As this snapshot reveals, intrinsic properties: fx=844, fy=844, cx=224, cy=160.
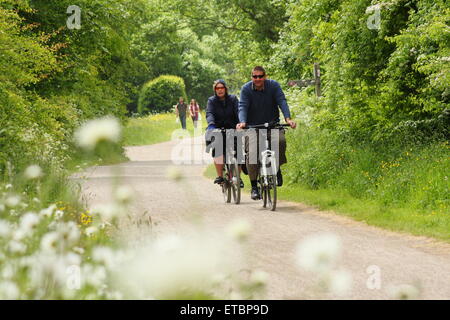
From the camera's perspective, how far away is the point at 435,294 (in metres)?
6.32

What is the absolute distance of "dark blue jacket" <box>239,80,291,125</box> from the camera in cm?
1255

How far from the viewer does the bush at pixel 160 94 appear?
5709 cm

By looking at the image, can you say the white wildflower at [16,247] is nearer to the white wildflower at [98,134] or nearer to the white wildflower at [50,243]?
the white wildflower at [50,243]

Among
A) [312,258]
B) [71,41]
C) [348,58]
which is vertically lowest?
[312,258]

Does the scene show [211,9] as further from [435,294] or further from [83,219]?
[435,294]

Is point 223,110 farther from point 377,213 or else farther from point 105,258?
point 105,258

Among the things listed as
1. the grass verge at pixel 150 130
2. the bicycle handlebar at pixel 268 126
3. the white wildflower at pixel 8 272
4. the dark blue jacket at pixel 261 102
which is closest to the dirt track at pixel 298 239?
the white wildflower at pixel 8 272

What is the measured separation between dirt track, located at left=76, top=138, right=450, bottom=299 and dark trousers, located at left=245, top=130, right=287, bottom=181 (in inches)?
25.7

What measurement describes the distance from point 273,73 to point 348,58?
1428 centimetres

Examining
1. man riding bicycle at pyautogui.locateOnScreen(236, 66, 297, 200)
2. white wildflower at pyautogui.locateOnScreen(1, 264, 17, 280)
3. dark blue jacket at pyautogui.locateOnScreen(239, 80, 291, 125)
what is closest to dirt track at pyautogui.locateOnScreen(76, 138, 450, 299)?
white wildflower at pyautogui.locateOnScreen(1, 264, 17, 280)

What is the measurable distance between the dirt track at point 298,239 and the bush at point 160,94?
134 ft

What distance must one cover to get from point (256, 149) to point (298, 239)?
12.0ft

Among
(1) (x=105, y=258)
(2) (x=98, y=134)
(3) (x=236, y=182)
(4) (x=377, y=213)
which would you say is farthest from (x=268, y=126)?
(2) (x=98, y=134)

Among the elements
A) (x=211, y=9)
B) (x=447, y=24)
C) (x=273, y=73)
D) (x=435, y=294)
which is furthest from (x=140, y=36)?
(x=435, y=294)
